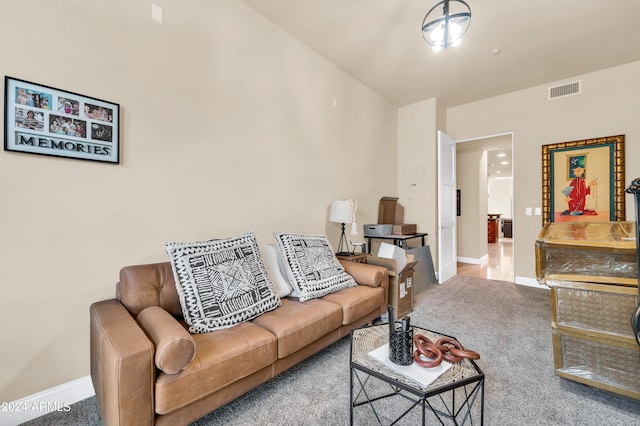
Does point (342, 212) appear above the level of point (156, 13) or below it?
below

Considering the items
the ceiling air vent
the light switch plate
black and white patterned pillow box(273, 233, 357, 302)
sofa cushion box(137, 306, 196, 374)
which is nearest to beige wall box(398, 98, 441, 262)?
the ceiling air vent

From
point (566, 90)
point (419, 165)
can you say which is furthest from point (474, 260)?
point (566, 90)

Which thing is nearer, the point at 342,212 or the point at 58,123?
the point at 58,123

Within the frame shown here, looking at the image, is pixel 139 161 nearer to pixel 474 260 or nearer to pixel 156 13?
pixel 156 13

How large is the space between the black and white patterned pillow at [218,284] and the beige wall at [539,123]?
13.5ft

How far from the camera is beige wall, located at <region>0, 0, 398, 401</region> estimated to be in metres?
1.56

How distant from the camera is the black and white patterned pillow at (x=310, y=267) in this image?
2.25 metres

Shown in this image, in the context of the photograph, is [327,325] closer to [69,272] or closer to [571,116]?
[69,272]

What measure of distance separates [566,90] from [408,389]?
188 inches

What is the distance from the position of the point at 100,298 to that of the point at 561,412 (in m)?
2.80

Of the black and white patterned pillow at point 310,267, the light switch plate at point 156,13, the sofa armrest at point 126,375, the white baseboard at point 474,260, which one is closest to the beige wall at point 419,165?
the white baseboard at point 474,260

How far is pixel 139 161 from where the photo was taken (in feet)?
6.42

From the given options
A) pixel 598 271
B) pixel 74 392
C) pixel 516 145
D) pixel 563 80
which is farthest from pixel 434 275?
pixel 74 392

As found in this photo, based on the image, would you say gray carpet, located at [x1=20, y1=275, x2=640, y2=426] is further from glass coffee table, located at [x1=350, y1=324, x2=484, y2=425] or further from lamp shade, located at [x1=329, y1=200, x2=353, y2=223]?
lamp shade, located at [x1=329, y1=200, x2=353, y2=223]
